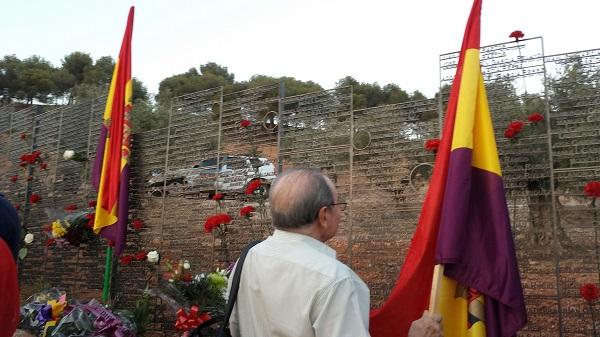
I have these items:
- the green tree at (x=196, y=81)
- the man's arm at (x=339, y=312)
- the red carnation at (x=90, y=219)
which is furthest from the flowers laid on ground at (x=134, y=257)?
the green tree at (x=196, y=81)

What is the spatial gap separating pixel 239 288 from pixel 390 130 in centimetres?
335

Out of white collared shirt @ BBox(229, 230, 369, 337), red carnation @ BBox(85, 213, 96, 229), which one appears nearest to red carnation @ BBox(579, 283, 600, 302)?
white collared shirt @ BBox(229, 230, 369, 337)

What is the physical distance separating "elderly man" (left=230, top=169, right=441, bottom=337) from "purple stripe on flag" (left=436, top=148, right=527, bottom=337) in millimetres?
478

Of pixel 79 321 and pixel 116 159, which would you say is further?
pixel 116 159

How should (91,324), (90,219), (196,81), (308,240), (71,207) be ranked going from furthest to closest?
(196,81), (71,207), (90,219), (91,324), (308,240)

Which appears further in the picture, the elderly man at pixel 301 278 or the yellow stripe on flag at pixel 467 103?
the yellow stripe on flag at pixel 467 103

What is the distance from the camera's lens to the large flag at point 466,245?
244 cm

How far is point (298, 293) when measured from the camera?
174 cm

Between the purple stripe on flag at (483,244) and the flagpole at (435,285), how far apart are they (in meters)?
0.04

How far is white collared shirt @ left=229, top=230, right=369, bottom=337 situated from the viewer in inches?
65.1

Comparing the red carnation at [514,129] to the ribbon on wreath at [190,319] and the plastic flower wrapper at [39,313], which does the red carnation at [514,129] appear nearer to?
the ribbon on wreath at [190,319]

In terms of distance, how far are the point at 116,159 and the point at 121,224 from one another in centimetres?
74

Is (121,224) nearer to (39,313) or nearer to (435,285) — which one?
(39,313)

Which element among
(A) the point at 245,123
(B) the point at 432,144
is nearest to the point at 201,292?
(A) the point at 245,123
